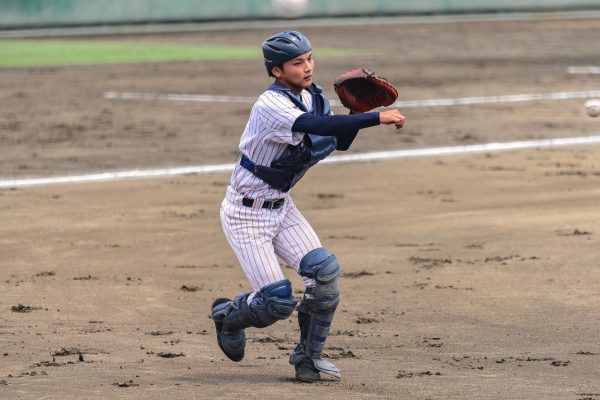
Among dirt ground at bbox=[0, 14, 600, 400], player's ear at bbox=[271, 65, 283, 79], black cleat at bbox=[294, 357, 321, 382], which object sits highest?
player's ear at bbox=[271, 65, 283, 79]

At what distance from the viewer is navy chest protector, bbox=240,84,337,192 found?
655 centimetres

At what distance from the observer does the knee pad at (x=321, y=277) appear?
255 inches

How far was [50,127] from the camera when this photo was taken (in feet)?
57.2

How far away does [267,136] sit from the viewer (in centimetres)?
648

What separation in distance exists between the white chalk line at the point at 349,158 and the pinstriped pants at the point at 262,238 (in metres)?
6.93

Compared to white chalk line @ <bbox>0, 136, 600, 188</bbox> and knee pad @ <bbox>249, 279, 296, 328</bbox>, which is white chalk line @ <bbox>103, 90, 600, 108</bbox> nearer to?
white chalk line @ <bbox>0, 136, 600, 188</bbox>

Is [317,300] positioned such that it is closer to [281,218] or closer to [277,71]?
[281,218]

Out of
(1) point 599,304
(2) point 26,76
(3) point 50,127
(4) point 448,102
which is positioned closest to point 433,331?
(1) point 599,304

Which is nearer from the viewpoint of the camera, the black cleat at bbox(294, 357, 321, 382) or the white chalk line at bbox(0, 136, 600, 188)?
the black cleat at bbox(294, 357, 321, 382)

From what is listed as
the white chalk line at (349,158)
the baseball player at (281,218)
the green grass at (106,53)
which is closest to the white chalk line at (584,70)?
the green grass at (106,53)

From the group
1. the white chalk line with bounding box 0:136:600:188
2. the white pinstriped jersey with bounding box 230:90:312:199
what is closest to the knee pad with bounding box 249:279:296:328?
the white pinstriped jersey with bounding box 230:90:312:199

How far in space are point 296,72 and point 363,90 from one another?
1.74 feet

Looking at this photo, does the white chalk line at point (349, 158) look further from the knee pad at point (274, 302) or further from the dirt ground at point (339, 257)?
the knee pad at point (274, 302)

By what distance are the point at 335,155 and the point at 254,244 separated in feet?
28.0
